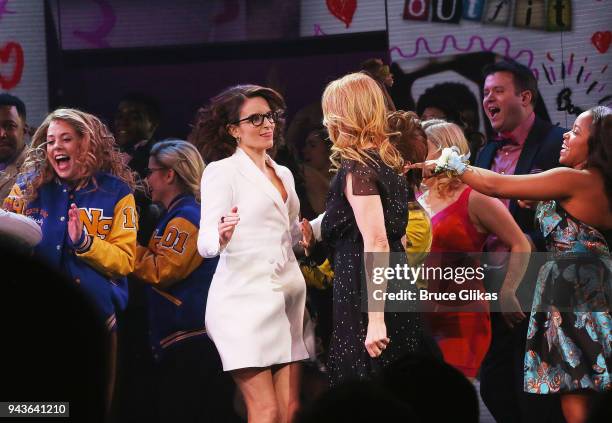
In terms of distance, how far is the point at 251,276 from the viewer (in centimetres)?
330

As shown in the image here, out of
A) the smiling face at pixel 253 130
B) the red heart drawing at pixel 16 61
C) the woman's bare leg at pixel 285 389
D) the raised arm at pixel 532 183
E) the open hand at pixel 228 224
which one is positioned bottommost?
the woman's bare leg at pixel 285 389

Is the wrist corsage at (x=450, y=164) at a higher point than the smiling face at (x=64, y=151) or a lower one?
lower

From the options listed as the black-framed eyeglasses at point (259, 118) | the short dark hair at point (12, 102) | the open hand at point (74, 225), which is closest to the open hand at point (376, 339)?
the black-framed eyeglasses at point (259, 118)

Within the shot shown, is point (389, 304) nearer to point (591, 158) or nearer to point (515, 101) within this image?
point (591, 158)

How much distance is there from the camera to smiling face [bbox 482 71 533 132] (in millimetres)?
4309

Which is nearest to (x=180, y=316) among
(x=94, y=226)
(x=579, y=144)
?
(x=94, y=226)

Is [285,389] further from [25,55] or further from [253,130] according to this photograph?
[25,55]

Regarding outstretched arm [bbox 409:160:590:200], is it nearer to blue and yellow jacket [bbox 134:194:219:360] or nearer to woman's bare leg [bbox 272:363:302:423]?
woman's bare leg [bbox 272:363:302:423]

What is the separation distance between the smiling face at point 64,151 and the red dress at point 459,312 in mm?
1547

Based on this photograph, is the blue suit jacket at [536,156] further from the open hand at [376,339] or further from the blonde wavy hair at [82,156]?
the blonde wavy hair at [82,156]

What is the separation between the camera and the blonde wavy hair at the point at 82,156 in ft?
12.2

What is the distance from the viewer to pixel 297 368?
137 inches

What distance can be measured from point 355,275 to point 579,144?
1015mm

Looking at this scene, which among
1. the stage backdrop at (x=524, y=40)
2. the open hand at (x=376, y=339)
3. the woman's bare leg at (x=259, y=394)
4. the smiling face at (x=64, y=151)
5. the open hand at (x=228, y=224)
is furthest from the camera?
the stage backdrop at (x=524, y=40)
